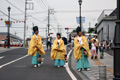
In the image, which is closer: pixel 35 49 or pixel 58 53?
pixel 35 49

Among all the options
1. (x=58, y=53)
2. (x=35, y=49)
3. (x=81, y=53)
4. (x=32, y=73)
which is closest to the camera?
(x=32, y=73)

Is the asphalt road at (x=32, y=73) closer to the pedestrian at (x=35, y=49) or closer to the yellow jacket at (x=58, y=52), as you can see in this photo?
the pedestrian at (x=35, y=49)

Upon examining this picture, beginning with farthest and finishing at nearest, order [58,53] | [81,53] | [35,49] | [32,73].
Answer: [58,53], [35,49], [81,53], [32,73]

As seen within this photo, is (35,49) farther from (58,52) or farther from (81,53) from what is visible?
(81,53)

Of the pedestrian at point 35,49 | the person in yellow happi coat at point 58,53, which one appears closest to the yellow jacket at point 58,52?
the person in yellow happi coat at point 58,53

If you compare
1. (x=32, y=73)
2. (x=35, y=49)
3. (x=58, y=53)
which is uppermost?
(x=35, y=49)

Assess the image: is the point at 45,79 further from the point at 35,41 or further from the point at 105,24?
the point at 105,24

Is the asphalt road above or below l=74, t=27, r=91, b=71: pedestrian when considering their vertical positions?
below

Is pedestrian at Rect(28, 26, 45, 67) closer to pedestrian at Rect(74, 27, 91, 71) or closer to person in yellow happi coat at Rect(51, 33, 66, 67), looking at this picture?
person in yellow happi coat at Rect(51, 33, 66, 67)

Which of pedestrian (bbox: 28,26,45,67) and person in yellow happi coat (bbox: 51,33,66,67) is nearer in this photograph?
pedestrian (bbox: 28,26,45,67)

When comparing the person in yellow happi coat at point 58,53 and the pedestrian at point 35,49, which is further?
the person in yellow happi coat at point 58,53

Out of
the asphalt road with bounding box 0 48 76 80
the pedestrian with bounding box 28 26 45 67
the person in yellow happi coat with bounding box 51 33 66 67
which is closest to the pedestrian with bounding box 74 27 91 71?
the asphalt road with bounding box 0 48 76 80

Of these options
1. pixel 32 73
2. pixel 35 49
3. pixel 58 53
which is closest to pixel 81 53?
pixel 58 53

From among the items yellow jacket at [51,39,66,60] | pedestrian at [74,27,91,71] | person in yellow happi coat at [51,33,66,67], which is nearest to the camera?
pedestrian at [74,27,91,71]
